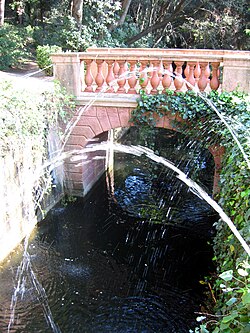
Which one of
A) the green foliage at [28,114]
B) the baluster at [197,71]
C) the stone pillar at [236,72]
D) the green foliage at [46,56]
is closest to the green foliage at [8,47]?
the green foliage at [46,56]

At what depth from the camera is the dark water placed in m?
4.89

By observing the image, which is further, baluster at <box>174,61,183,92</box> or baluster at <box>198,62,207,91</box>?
baluster at <box>174,61,183,92</box>

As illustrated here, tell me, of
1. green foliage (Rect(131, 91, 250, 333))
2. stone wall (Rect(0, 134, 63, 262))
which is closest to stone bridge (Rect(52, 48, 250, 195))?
green foliage (Rect(131, 91, 250, 333))

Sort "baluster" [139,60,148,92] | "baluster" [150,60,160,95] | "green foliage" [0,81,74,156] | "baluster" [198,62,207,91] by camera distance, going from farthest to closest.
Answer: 1. "baluster" [139,60,148,92]
2. "baluster" [150,60,160,95]
3. "baluster" [198,62,207,91]
4. "green foliage" [0,81,74,156]

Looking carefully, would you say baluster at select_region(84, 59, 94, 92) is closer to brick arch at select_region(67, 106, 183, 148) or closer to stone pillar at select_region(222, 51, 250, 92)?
brick arch at select_region(67, 106, 183, 148)

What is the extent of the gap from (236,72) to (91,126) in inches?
128

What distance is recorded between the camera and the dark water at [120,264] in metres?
4.89

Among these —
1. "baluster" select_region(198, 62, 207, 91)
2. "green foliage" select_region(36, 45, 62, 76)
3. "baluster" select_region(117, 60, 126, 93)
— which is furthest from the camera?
"green foliage" select_region(36, 45, 62, 76)

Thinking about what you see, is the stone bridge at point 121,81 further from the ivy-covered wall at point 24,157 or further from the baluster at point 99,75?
the ivy-covered wall at point 24,157

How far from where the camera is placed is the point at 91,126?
7.97 metres

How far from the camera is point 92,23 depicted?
13844 millimetres

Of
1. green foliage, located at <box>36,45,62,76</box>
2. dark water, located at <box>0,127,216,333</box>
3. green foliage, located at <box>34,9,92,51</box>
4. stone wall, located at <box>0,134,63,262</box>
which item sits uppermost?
green foliage, located at <box>34,9,92,51</box>

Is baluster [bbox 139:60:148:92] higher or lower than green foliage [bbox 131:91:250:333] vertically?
higher

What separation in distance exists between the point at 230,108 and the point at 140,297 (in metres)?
3.55
